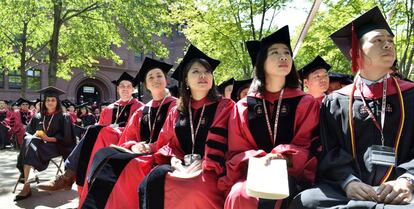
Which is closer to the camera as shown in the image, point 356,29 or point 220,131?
point 356,29

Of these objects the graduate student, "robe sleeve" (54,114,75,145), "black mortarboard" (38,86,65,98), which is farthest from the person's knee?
the graduate student

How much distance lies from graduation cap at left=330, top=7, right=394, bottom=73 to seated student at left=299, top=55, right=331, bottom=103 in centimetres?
152

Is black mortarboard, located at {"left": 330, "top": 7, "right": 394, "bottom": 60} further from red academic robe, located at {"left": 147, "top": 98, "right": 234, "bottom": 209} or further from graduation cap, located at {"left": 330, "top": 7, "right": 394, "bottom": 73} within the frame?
red academic robe, located at {"left": 147, "top": 98, "right": 234, "bottom": 209}

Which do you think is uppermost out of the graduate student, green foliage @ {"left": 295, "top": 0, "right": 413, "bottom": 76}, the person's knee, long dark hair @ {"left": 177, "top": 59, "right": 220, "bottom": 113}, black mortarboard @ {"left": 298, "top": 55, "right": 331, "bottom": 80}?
green foliage @ {"left": 295, "top": 0, "right": 413, "bottom": 76}

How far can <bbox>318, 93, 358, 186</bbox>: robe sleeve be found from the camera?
2.67 metres

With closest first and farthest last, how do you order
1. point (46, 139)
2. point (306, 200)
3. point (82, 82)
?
point (306, 200)
point (46, 139)
point (82, 82)

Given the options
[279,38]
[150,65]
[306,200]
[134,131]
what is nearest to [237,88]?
[150,65]

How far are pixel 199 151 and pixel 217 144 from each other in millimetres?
441

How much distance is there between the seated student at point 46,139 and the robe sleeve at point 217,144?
13.3ft

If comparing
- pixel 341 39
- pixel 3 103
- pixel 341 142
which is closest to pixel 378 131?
pixel 341 142

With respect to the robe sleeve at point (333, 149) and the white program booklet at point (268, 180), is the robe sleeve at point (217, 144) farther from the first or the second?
the robe sleeve at point (333, 149)

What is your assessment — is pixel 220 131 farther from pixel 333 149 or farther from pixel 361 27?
pixel 361 27

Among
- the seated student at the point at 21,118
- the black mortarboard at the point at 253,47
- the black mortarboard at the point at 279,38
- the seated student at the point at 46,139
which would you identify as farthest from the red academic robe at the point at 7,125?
the black mortarboard at the point at 279,38

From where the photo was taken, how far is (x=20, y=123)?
15.5m
